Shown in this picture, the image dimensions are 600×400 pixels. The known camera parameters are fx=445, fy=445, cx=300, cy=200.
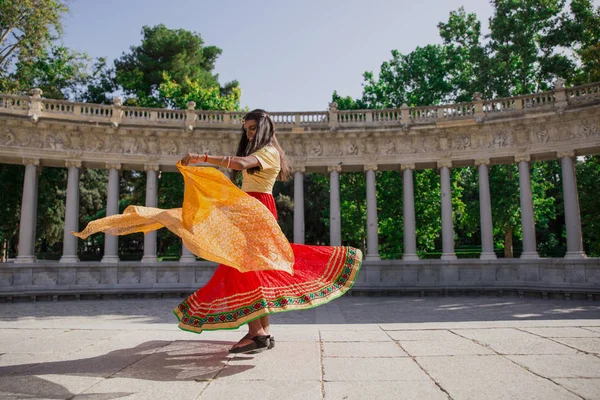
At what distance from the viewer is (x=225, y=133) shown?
3259cm

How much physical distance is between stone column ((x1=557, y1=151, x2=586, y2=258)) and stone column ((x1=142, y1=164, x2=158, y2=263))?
26690mm

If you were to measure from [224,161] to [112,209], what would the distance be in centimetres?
2750

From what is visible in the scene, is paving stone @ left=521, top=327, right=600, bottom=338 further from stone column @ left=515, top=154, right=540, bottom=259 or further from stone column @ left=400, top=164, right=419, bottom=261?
stone column @ left=400, top=164, right=419, bottom=261

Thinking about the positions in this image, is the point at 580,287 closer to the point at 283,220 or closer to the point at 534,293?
the point at 534,293

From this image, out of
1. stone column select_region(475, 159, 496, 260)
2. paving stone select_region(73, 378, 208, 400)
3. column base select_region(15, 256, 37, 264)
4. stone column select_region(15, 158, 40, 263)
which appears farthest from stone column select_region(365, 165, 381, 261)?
paving stone select_region(73, 378, 208, 400)

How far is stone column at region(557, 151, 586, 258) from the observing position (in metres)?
27.5

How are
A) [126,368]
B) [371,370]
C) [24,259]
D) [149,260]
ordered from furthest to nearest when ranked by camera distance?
[149,260] → [24,259] → [126,368] → [371,370]

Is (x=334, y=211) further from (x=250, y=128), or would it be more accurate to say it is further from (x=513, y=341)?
(x=250, y=128)

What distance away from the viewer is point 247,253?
19.9ft

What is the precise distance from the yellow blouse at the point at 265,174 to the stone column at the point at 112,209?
25.5 meters

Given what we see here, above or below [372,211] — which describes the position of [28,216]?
below

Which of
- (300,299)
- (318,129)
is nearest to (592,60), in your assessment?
(318,129)

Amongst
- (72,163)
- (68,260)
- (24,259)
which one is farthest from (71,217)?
(72,163)

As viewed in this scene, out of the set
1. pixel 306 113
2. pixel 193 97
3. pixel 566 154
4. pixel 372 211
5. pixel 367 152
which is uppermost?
pixel 193 97
